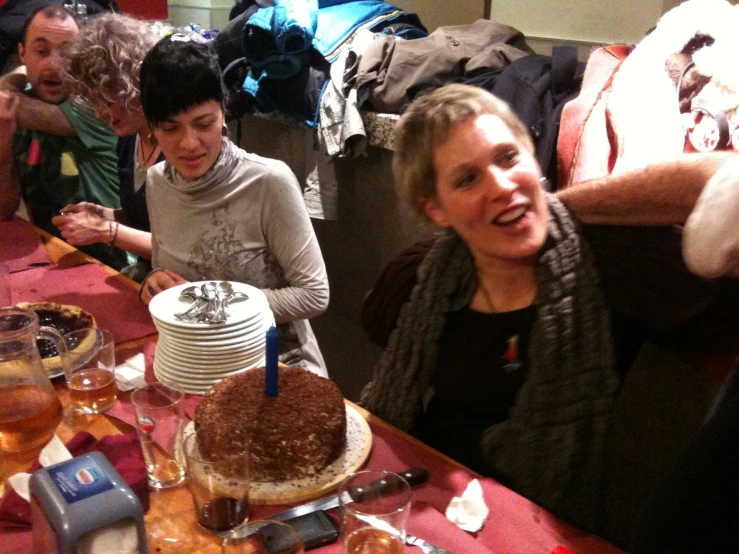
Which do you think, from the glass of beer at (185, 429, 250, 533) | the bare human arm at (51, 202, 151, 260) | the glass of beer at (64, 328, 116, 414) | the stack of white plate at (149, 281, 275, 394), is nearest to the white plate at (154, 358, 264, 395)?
the stack of white plate at (149, 281, 275, 394)

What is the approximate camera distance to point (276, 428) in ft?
3.46

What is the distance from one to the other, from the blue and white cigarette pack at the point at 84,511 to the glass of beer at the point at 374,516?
10.7 inches

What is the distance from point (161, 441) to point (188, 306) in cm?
38

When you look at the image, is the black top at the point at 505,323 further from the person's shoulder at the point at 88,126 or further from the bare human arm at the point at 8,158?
the bare human arm at the point at 8,158

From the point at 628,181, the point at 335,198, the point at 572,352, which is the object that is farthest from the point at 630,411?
the point at 335,198

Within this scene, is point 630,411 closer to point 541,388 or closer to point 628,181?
point 541,388

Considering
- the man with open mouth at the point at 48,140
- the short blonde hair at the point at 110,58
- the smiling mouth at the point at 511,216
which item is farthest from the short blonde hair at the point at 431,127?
the man with open mouth at the point at 48,140

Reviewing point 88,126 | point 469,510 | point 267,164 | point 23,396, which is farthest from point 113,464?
point 88,126

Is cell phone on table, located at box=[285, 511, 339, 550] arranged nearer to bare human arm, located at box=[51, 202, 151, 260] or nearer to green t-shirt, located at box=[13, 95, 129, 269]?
bare human arm, located at box=[51, 202, 151, 260]

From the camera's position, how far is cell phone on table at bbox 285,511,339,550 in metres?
0.92

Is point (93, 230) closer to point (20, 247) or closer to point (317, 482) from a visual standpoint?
point (20, 247)

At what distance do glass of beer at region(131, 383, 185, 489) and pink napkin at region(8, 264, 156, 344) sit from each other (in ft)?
1.60

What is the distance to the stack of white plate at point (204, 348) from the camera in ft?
4.31

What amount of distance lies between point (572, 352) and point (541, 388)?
9 centimetres
